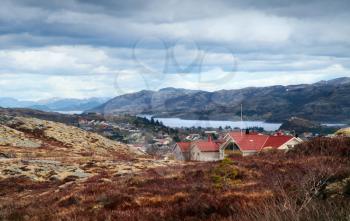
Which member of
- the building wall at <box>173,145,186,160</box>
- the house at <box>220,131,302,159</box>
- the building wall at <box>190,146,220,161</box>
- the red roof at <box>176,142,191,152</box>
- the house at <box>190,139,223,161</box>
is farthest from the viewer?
the red roof at <box>176,142,191,152</box>

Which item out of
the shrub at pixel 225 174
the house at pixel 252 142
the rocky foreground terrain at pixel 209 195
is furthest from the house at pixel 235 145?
the shrub at pixel 225 174

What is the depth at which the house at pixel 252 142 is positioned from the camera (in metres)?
88.0

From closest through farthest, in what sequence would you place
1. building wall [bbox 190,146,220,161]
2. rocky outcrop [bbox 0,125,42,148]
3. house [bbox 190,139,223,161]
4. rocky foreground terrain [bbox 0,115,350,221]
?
1. rocky foreground terrain [bbox 0,115,350,221]
2. rocky outcrop [bbox 0,125,42,148]
3. building wall [bbox 190,146,220,161]
4. house [bbox 190,139,223,161]

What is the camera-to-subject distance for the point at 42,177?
42.1 m

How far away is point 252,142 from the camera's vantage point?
9319 centimetres

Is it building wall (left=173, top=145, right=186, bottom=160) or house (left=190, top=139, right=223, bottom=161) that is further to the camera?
building wall (left=173, top=145, right=186, bottom=160)

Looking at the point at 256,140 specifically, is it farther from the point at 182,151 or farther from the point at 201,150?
the point at 182,151

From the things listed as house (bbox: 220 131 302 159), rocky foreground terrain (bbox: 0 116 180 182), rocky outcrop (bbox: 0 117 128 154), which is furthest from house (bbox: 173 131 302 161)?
rocky foreground terrain (bbox: 0 116 180 182)

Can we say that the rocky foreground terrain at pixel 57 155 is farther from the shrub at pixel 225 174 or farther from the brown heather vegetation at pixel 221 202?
the brown heather vegetation at pixel 221 202

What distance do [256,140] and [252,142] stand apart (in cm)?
94

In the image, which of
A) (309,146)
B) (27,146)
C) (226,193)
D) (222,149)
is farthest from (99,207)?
(222,149)

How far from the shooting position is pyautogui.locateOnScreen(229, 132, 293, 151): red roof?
291ft

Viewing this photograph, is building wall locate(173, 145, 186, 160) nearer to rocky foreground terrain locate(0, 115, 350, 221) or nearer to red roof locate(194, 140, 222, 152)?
red roof locate(194, 140, 222, 152)

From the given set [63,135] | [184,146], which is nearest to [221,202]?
[63,135]
